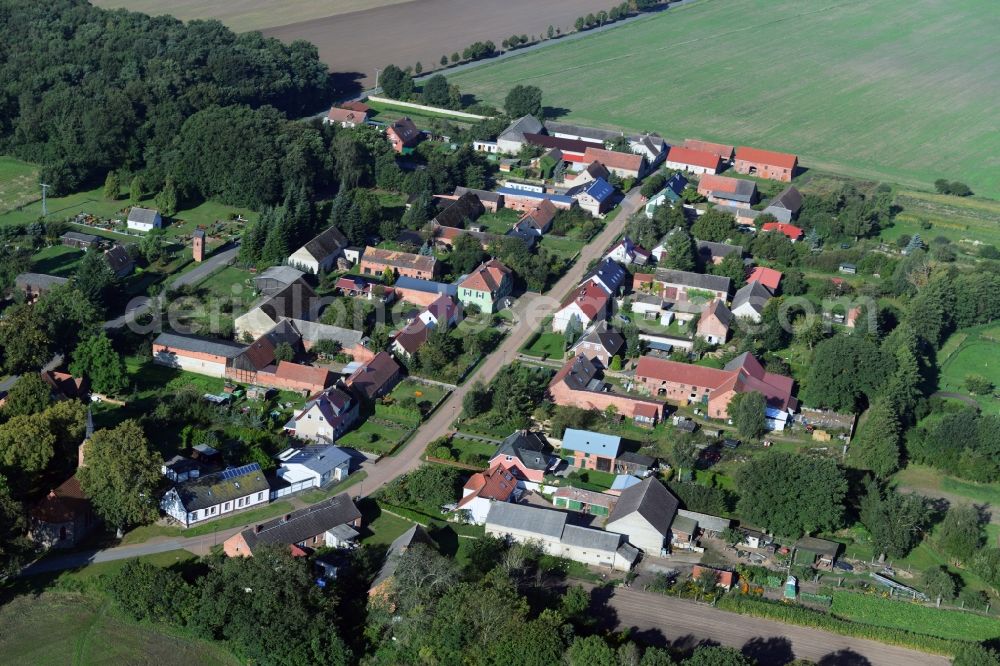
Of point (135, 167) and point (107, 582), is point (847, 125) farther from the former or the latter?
A: point (107, 582)

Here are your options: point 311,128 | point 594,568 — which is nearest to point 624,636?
point 594,568

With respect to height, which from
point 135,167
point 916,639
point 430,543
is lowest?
point 916,639

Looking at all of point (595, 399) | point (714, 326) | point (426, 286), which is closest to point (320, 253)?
point (426, 286)

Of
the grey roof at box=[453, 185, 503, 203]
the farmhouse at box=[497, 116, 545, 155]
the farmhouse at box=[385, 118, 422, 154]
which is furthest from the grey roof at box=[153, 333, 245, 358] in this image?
the farmhouse at box=[497, 116, 545, 155]

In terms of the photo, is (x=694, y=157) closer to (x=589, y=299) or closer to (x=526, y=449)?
(x=589, y=299)

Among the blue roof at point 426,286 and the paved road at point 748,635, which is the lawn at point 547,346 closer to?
the blue roof at point 426,286

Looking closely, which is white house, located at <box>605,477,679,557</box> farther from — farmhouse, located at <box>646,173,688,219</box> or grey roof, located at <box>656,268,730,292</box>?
farmhouse, located at <box>646,173,688,219</box>
